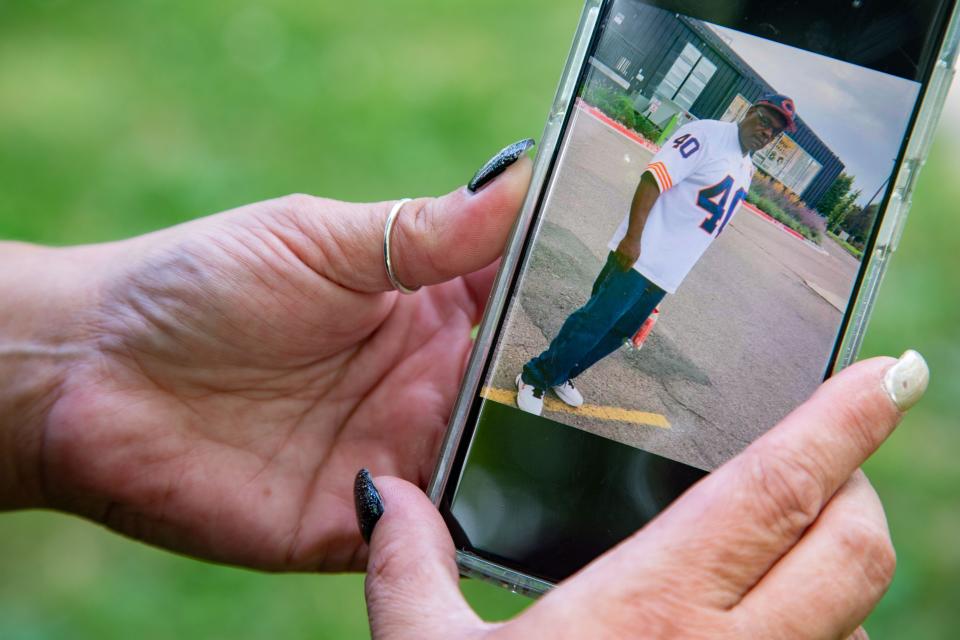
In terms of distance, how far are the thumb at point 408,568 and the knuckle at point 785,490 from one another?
0.37 m

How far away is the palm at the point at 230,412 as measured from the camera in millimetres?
1407

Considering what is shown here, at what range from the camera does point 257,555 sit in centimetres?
146

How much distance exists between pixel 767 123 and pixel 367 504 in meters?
0.79

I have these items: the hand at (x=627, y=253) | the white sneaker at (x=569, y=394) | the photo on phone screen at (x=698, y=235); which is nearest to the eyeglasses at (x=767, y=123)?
the photo on phone screen at (x=698, y=235)

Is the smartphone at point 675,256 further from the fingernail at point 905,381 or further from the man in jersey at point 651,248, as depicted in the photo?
the fingernail at point 905,381

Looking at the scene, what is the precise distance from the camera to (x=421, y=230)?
1334 millimetres

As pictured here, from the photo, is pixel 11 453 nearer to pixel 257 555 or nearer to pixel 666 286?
pixel 257 555

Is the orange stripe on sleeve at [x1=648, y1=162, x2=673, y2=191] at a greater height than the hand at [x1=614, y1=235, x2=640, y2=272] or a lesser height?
greater

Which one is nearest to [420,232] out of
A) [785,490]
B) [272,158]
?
[785,490]

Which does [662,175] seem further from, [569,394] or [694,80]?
[569,394]

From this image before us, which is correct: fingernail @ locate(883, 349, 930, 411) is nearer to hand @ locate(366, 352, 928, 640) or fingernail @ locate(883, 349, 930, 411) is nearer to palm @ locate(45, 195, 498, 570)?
hand @ locate(366, 352, 928, 640)

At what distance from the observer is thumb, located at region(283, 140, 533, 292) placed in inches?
50.5

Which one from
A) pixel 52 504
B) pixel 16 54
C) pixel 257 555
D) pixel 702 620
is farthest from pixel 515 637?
pixel 16 54

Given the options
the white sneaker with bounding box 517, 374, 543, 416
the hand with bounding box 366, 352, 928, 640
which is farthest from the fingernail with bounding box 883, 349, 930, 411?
the white sneaker with bounding box 517, 374, 543, 416
